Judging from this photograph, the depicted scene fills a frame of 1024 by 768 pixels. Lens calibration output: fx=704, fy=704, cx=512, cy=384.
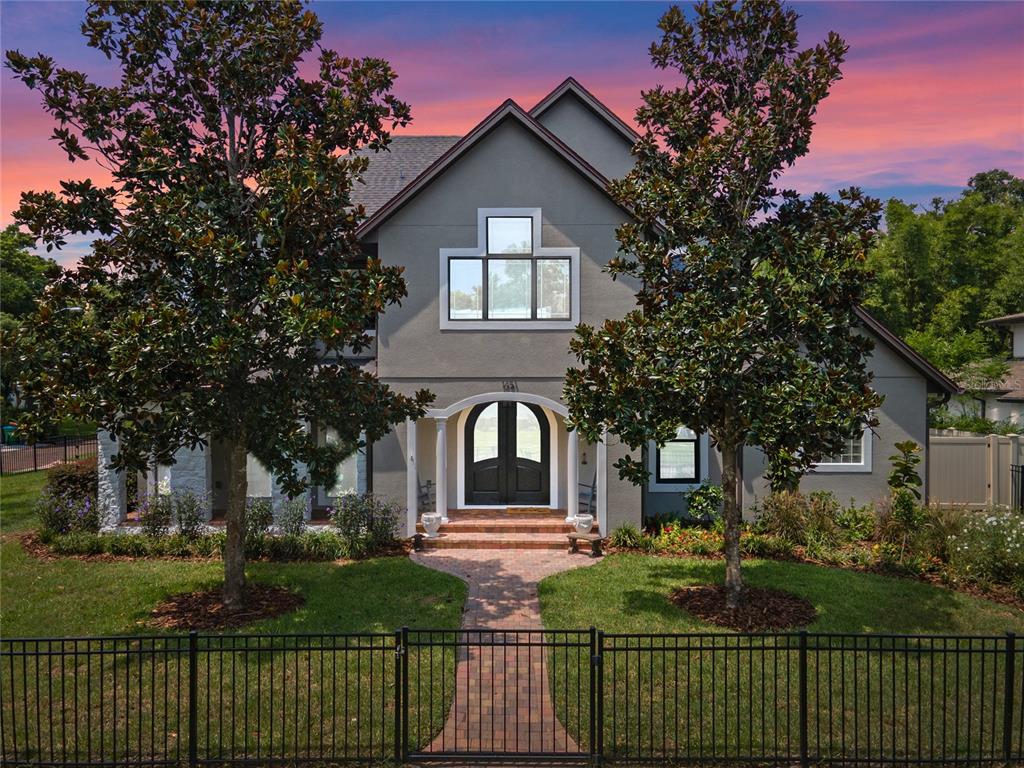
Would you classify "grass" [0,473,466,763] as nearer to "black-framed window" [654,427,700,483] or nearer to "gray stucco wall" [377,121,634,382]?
"gray stucco wall" [377,121,634,382]

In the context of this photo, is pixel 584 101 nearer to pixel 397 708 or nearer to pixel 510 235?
pixel 510 235

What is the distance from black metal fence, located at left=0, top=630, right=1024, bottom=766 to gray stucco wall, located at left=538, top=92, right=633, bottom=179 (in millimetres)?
15071

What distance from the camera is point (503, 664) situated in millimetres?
9008

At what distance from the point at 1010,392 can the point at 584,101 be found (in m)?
19.2

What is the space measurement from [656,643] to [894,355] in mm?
10847

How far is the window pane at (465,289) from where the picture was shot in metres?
15.7

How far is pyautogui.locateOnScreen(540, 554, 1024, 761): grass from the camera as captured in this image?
293 inches

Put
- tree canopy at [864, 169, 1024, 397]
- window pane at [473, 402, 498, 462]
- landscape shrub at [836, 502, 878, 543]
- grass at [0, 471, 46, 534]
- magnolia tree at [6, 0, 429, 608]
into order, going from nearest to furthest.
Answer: magnolia tree at [6, 0, 429, 608]
landscape shrub at [836, 502, 878, 543]
window pane at [473, 402, 498, 462]
grass at [0, 471, 46, 534]
tree canopy at [864, 169, 1024, 397]

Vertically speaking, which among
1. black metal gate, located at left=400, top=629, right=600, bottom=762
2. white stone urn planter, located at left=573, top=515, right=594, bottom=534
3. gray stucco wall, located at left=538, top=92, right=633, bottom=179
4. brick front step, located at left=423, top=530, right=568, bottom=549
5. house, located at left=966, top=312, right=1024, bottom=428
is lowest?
black metal gate, located at left=400, top=629, right=600, bottom=762

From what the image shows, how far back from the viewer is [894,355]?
17.0 meters

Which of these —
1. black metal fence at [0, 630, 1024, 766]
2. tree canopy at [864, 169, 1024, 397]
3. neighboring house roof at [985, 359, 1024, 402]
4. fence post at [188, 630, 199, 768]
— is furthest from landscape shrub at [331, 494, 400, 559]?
tree canopy at [864, 169, 1024, 397]

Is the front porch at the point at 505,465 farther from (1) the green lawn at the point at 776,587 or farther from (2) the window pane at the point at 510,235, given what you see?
(2) the window pane at the point at 510,235

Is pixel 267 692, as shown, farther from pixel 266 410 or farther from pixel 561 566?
pixel 561 566

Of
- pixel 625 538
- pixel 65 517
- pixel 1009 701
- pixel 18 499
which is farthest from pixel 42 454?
pixel 1009 701
